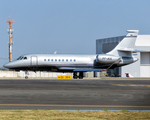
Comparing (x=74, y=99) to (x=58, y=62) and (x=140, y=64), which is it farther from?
(x=140, y=64)

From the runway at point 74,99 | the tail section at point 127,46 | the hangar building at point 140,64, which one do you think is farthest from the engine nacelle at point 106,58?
the runway at point 74,99

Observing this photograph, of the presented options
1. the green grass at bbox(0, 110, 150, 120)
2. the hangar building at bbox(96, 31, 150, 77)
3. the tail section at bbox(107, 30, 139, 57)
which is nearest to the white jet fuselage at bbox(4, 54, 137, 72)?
the tail section at bbox(107, 30, 139, 57)

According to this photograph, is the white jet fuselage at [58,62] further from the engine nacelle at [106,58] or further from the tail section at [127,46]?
the tail section at [127,46]

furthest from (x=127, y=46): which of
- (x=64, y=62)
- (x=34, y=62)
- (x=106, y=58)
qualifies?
(x=34, y=62)

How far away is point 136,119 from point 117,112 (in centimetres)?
164

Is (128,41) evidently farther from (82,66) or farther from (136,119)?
(136,119)

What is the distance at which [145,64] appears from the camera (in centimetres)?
7444

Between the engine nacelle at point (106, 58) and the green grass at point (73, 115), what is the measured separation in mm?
37416

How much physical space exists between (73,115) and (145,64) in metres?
65.2

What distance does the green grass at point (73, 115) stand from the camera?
1093 cm

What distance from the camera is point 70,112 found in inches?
484

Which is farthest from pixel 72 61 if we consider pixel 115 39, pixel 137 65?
pixel 115 39

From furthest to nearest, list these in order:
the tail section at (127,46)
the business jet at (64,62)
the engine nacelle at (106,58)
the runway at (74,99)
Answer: the tail section at (127,46), the engine nacelle at (106,58), the business jet at (64,62), the runway at (74,99)

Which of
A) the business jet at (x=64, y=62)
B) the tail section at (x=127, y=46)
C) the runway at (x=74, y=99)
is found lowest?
the runway at (x=74, y=99)
